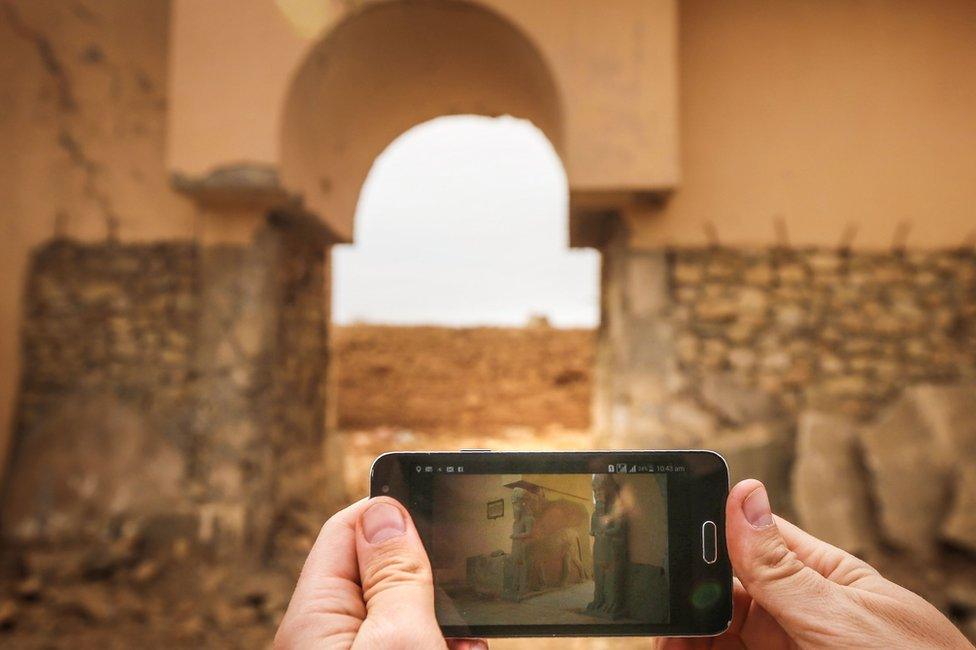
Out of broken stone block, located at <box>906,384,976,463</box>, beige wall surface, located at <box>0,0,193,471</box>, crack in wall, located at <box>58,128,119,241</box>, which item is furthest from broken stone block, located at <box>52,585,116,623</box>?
broken stone block, located at <box>906,384,976,463</box>

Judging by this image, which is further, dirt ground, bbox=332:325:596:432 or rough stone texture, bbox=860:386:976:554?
dirt ground, bbox=332:325:596:432

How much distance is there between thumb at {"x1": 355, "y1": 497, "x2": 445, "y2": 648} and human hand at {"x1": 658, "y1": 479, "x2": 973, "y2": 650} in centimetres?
48

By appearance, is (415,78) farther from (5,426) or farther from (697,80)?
(5,426)

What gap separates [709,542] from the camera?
97cm

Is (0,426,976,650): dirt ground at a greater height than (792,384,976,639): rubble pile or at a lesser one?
lesser

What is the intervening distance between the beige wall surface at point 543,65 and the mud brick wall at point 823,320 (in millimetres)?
704

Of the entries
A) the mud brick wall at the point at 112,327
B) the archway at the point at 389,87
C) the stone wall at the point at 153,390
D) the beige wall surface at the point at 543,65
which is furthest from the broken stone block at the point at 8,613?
the archway at the point at 389,87

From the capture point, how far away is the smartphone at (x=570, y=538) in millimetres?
939

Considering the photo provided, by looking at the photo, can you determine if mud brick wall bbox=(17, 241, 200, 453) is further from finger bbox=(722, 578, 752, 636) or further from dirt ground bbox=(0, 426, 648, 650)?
finger bbox=(722, 578, 752, 636)

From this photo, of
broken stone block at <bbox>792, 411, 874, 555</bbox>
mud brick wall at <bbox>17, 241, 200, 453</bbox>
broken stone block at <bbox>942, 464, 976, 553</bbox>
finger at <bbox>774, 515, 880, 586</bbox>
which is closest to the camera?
finger at <bbox>774, 515, 880, 586</bbox>

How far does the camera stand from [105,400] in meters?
3.25

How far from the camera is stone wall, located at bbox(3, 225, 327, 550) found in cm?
312

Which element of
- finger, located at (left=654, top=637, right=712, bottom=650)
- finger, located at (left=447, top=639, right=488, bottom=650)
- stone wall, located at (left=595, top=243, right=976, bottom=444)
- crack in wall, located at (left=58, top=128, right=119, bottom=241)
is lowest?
finger, located at (left=654, top=637, right=712, bottom=650)

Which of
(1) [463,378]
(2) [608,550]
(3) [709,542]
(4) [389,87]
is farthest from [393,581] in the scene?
(1) [463,378]
